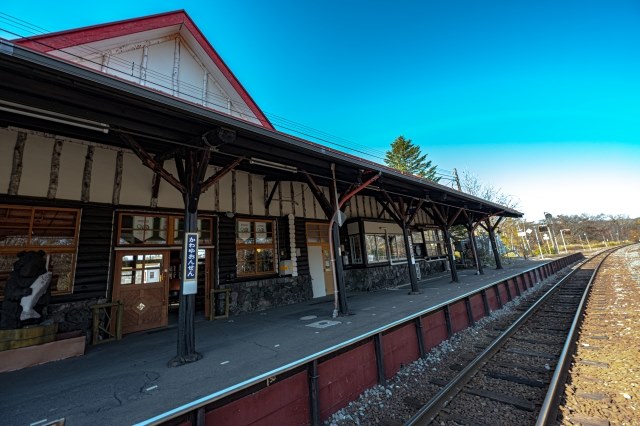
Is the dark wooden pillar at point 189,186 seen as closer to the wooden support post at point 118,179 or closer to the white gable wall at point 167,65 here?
the wooden support post at point 118,179

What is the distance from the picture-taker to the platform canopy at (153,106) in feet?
9.34

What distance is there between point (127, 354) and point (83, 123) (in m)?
3.67

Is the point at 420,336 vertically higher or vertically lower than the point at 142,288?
lower

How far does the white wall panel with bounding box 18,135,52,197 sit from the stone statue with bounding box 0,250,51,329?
1.43m

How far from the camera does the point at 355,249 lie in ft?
37.7

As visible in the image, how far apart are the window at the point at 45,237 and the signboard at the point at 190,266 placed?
3.19m

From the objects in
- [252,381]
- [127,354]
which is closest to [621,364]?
[252,381]

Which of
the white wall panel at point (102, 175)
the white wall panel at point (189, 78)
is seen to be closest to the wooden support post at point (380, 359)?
the white wall panel at point (102, 175)

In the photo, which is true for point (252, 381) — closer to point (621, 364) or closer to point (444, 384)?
point (444, 384)

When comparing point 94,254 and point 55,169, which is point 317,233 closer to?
point 94,254

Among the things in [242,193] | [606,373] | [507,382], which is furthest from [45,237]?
[606,373]

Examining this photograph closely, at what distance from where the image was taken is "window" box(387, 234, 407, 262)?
498 inches

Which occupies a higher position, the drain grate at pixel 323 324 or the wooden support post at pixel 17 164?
the wooden support post at pixel 17 164

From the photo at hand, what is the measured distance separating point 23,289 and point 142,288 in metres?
1.99
